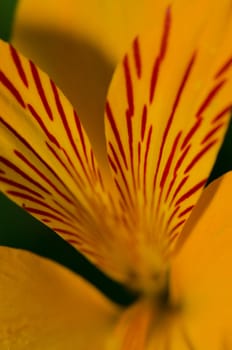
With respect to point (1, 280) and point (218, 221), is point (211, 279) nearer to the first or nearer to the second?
point (218, 221)

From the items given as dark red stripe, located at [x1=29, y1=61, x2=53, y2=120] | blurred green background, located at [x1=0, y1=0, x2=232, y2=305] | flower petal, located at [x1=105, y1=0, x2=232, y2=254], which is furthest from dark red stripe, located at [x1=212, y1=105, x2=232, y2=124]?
blurred green background, located at [x1=0, y1=0, x2=232, y2=305]

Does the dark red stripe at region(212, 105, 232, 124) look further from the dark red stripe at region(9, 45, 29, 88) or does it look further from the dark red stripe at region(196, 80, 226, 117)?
the dark red stripe at region(9, 45, 29, 88)

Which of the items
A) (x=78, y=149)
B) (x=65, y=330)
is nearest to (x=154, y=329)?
(x=65, y=330)

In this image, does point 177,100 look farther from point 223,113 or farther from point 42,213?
point 42,213

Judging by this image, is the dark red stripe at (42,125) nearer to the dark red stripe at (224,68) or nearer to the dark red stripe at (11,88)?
the dark red stripe at (11,88)

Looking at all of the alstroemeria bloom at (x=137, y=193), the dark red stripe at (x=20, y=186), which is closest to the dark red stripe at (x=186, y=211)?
the alstroemeria bloom at (x=137, y=193)

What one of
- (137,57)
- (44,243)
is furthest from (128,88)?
(44,243)

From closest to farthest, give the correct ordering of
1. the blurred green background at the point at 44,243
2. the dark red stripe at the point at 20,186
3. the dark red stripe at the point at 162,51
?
the dark red stripe at the point at 162,51 < the dark red stripe at the point at 20,186 < the blurred green background at the point at 44,243

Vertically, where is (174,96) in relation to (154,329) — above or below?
above
